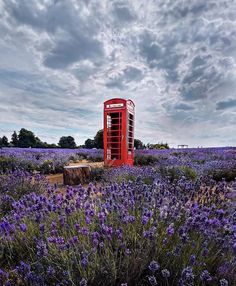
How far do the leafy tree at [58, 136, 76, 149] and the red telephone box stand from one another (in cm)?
1592

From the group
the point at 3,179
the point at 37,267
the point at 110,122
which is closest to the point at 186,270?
the point at 37,267

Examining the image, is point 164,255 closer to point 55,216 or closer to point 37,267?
point 37,267

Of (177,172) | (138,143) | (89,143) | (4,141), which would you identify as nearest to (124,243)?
(177,172)

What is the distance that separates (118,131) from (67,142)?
16.4 meters

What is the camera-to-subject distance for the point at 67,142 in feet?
82.1

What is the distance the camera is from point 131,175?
5934 millimetres

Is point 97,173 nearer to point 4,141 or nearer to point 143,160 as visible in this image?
point 143,160

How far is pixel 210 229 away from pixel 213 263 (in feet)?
0.74

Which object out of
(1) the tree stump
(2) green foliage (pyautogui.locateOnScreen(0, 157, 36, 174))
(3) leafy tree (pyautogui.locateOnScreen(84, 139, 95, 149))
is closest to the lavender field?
(1) the tree stump

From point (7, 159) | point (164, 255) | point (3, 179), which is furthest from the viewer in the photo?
point (7, 159)

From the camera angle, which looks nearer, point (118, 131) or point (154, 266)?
point (154, 266)

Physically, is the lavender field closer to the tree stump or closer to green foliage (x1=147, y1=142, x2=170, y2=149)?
the tree stump

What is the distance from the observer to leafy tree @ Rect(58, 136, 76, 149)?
24938 millimetres

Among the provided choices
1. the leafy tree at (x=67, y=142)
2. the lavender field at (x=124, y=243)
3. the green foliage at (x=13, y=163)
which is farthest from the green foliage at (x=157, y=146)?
the lavender field at (x=124, y=243)
